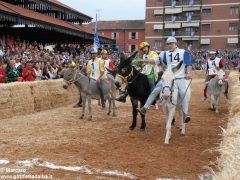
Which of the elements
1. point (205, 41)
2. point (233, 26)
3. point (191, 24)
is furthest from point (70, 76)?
point (191, 24)

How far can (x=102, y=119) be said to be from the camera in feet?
43.8

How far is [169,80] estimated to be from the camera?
9055 millimetres

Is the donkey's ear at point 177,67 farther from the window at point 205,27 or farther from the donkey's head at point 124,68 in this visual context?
the window at point 205,27

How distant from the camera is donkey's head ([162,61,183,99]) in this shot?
29.4 feet

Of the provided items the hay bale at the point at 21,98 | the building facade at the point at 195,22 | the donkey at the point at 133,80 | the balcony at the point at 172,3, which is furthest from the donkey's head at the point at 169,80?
the balcony at the point at 172,3

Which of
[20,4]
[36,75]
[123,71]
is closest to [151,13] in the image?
[20,4]

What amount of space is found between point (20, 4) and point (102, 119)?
20.9m

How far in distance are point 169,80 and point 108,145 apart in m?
2.12

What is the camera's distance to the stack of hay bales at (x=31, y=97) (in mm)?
13453

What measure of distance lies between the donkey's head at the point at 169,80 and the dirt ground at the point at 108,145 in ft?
4.22

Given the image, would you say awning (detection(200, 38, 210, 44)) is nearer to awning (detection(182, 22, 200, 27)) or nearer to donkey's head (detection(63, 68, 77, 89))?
awning (detection(182, 22, 200, 27))

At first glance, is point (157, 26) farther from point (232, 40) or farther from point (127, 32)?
point (232, 40)

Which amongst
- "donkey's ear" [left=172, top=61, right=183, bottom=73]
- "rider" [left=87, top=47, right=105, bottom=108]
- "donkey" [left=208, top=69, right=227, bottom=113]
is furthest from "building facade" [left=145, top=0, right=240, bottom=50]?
"donkey's ear" [left=172, top=61, right=183, bottom=73]

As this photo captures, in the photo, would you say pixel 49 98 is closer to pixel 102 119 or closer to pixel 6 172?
pixel 102 119
